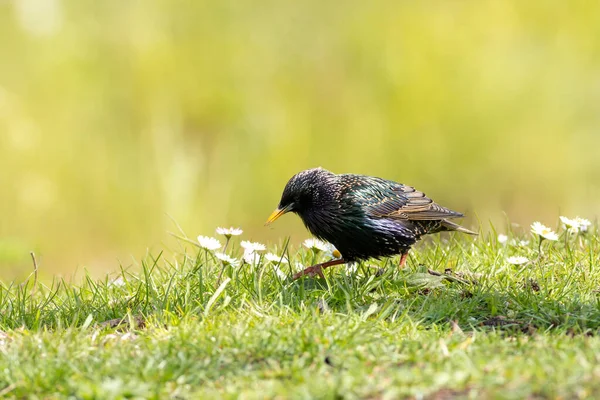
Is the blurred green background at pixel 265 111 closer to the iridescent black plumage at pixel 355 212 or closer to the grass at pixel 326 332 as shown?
the iridescent black plumage at pixel 355 212

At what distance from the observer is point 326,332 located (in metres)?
3.91

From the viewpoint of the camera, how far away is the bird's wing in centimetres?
579

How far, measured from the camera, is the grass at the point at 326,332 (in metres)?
3.33

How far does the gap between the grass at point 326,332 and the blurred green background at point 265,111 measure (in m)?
3.81

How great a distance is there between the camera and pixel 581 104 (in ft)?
33.3

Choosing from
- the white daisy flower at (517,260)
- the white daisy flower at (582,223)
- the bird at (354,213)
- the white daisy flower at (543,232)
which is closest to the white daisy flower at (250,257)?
the bird at (354,213)

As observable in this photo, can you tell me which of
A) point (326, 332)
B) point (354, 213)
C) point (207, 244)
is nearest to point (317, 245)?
point (354, 213)

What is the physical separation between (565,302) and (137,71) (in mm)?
6992

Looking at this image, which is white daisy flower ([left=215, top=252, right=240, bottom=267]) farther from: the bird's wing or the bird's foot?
the bird's wing

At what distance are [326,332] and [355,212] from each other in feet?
6.07

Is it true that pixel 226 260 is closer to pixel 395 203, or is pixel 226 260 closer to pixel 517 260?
pixel 395 203

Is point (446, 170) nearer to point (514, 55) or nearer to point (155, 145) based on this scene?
point (514, 55)

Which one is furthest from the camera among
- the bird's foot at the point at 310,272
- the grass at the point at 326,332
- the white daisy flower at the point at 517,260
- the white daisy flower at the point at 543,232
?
the white daisy flower at the point at 543,232

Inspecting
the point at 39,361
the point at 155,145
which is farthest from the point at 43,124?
the point at 39,361
